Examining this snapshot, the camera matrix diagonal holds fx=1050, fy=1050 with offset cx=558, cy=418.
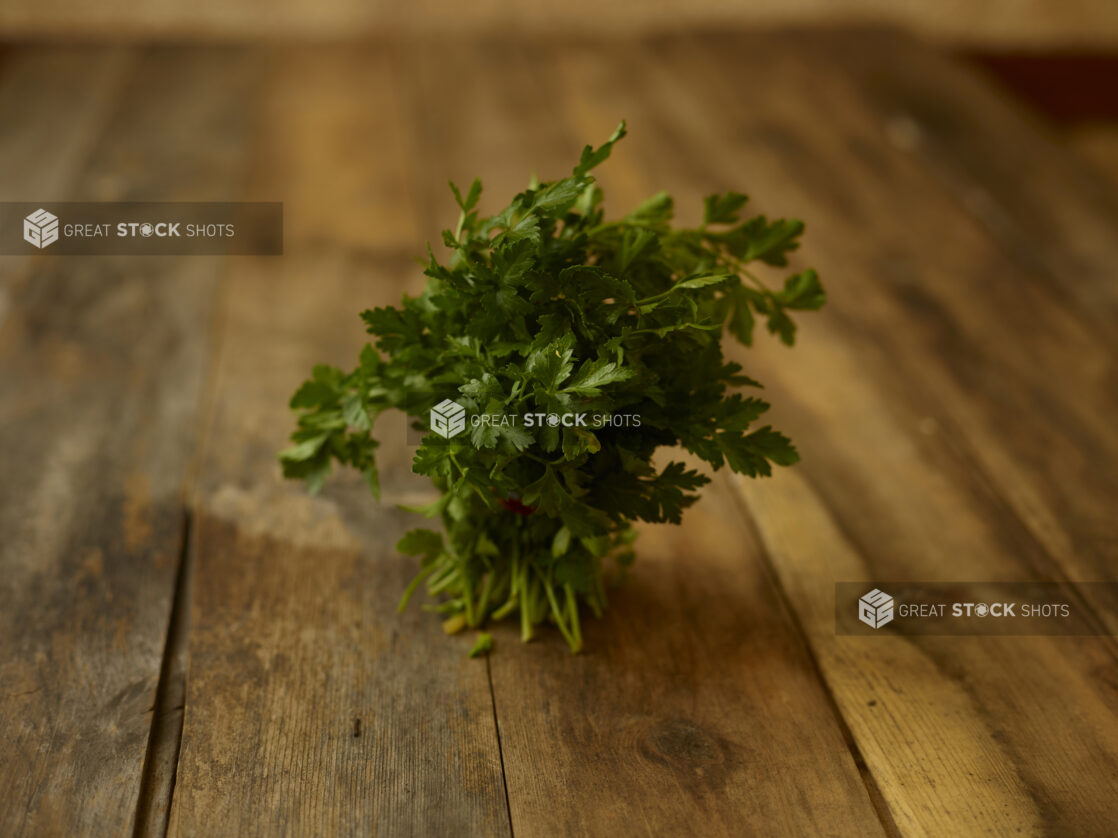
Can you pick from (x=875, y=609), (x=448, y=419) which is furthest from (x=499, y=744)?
(x=875, y=609)

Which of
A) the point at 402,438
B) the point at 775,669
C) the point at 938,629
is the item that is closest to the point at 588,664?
the point at 775,669

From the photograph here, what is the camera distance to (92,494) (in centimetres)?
120

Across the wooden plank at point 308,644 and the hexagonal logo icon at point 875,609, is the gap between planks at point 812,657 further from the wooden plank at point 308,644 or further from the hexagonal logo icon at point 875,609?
the wooden plank at point 308,644

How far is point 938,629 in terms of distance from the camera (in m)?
1.06

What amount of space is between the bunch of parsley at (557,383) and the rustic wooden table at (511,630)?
103 mm

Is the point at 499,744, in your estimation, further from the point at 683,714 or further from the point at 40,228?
the point at 40,228

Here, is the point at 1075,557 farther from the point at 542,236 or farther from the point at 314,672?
the point at 314,672

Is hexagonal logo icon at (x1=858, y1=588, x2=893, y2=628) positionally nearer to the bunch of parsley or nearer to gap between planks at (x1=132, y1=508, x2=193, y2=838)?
the bunch of parsley

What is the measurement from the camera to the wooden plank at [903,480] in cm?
90

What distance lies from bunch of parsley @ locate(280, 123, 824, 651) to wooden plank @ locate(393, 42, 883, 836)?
0.19ft

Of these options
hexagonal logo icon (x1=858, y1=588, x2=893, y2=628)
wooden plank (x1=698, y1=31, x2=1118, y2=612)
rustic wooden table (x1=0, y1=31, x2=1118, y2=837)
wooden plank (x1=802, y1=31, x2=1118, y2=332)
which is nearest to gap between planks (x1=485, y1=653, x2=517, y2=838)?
rustic wooden table (x1=0, y1=31, x2=1118, y2=837)

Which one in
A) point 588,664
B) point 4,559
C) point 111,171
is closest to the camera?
point 588,664

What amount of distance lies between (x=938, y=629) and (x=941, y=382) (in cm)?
54

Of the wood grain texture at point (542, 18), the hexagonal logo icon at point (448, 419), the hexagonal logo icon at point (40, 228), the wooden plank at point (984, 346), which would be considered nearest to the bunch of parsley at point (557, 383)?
the hexagonal logo icon at point (448, 419)
